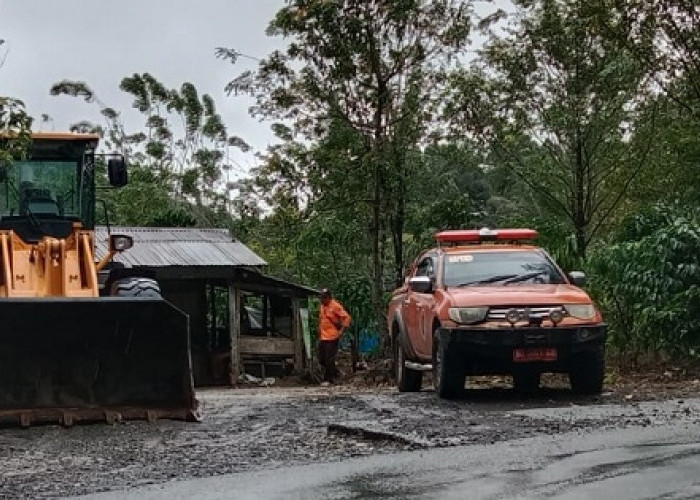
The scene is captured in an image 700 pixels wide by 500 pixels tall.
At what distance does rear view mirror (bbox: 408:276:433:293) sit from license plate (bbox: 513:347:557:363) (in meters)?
1.56

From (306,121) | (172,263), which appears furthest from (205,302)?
(306,121)

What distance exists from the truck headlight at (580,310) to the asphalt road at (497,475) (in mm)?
3128

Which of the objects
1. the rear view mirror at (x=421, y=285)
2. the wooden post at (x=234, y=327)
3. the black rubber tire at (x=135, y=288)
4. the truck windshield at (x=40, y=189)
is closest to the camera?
the black rubber tire at (x=135, y=288)

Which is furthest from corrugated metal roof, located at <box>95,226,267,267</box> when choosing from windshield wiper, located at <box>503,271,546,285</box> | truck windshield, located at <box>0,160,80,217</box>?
windshield wiper, located at <box>503,271,546,285</box>

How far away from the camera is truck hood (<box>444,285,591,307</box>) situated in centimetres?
1152

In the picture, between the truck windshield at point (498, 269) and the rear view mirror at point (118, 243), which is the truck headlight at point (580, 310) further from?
the rear view mirror at point (118, 243)

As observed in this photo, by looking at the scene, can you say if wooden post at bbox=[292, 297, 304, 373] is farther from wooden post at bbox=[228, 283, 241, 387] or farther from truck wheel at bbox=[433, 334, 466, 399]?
truck wheel at bbox=[433, 334, 466, 399]

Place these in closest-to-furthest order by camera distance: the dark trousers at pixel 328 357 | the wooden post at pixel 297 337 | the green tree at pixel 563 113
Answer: the green tree at pixel 563 113 → the dark trousers at pixel 328 357 → the wooden post at pixel 297 337

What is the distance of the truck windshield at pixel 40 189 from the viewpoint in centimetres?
1277

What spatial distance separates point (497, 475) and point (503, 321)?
4.57 metres

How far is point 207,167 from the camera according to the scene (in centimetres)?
4019

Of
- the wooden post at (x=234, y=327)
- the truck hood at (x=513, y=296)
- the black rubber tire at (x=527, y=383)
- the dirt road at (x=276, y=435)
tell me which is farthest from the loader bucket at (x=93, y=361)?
the wooden post at (x=234, y=327)

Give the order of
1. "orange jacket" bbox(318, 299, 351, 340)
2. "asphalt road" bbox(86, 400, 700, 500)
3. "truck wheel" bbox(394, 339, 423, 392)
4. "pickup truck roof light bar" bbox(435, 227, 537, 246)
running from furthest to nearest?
"orange jacket" bbox(318, 299, 351, 340)
"pickup truck roof light bar" bbox(435, 227, 537, 246)
"truck wheel" bbox(394, 339, 423, 392)
"asphalt road" bbox(86, 400, 700, 500)

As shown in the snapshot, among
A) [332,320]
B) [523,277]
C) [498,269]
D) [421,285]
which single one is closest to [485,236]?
[498,269]
